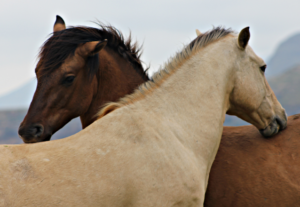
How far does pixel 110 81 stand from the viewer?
13.3 feet

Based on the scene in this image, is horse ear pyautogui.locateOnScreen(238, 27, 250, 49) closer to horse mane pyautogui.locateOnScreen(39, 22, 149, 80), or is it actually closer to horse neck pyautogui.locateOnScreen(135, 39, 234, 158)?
horse neck pyautogui.locateOnScreen(135, 39, 234, 158)

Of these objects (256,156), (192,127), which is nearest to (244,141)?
(256,156)

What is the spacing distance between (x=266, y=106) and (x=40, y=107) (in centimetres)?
276

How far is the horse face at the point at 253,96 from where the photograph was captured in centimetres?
359

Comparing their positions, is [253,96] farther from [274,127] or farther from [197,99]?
[197,99]

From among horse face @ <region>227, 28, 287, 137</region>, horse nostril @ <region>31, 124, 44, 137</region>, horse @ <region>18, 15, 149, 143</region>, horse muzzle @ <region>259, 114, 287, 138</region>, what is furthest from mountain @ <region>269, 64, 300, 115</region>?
horse nostril @ <region>31, 124, 44, 137</region>

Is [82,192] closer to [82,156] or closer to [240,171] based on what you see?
[82,156]

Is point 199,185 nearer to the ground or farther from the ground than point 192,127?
nearer to the ground

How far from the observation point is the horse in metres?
3.57

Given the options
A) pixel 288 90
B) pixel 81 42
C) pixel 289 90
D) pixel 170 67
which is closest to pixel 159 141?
pixel 170 67

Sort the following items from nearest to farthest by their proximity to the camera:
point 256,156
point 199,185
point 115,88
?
point 199,185
point 256,156
point 115,88

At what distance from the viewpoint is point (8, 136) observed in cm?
6122

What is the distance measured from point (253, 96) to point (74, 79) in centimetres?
218

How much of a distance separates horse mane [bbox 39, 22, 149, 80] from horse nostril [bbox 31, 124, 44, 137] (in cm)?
67
